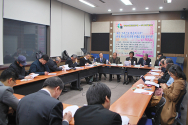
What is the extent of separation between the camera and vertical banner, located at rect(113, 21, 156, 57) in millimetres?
8898

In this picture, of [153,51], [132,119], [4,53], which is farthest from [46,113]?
[153,51]

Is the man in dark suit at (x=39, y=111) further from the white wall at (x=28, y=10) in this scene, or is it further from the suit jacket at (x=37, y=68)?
the white wall at (x=28, y=10)

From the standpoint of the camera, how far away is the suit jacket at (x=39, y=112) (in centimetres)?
144

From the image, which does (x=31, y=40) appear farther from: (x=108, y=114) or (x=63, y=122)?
(x=108, y=114)

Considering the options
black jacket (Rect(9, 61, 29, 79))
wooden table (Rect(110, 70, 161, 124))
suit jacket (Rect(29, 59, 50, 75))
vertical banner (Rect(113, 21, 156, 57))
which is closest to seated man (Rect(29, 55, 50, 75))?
suit jacket (Rect(29, 59, 50, 75))

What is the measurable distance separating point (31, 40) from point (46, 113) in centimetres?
526

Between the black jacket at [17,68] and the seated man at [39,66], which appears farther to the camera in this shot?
the seated man at [39,66]

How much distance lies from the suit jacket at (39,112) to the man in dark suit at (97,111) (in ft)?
0.74

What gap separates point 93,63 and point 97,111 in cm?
621

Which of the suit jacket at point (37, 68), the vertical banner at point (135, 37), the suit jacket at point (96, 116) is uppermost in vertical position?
the vertical banner at point (135, 37)

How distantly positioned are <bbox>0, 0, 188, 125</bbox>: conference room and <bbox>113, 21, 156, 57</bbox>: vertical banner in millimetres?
52

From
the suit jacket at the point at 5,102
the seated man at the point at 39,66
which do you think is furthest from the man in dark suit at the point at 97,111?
the seated man at the point at 39,66

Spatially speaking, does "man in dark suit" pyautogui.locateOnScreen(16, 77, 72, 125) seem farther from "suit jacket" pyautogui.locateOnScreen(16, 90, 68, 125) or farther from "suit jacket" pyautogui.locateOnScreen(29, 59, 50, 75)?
"suit jacket" pyautogui.locateOnScreen(29, 59, 50, 75)

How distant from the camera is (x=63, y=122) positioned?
1.67 metres
